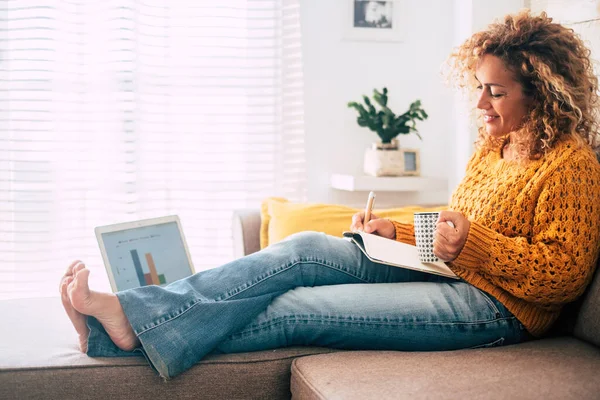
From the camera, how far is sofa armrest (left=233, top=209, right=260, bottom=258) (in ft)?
7.45

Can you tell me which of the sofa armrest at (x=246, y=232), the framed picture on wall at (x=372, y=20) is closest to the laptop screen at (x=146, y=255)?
the sofa armrest at (x=246, y=232)

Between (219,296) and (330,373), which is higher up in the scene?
(219,296)

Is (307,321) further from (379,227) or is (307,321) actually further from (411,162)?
(411,162)

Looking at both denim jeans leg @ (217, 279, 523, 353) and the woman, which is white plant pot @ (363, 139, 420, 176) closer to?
the woman

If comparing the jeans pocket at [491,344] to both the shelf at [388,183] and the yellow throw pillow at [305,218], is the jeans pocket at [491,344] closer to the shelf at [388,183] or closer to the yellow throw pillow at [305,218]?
the yellow throw pillow at [305,218]

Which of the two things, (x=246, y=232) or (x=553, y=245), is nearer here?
(x=553, y=245)

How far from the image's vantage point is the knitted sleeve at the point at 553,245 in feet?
4.75

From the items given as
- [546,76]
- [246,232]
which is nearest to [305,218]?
[246,232]

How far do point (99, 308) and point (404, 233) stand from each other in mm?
800

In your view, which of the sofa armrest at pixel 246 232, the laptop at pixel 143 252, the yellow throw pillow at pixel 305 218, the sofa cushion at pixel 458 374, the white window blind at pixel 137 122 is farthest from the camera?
the white window blind at pixel 137 122

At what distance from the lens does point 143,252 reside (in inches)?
78.5

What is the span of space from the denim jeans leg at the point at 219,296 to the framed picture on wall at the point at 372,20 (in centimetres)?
152

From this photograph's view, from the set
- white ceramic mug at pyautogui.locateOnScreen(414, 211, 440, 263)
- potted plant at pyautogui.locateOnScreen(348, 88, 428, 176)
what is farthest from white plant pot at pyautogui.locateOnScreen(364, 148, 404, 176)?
white ceramic mug at pyautogui.locateOnScreen(414, 211, 440, 263)

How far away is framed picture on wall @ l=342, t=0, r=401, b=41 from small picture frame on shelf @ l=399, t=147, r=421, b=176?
0.50 metres
